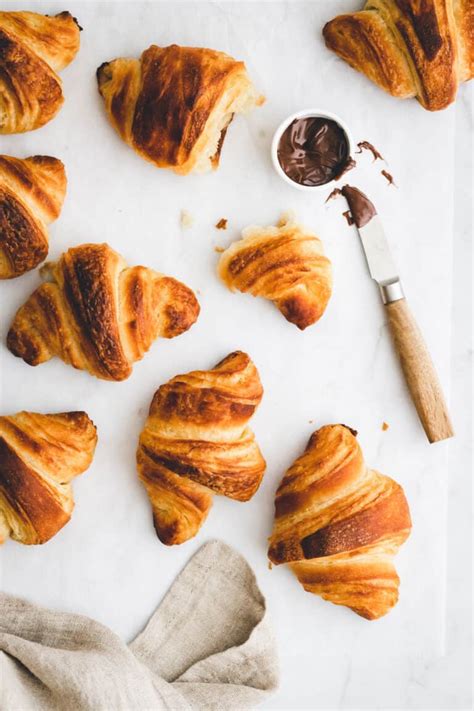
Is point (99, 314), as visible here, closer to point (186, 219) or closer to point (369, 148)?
point (186, 219)

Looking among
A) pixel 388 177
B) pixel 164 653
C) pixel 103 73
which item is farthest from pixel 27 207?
pixel 164 653

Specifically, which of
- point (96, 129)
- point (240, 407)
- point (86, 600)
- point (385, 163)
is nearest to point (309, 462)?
point (240, 407)

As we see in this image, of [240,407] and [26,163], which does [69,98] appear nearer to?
[26,163]

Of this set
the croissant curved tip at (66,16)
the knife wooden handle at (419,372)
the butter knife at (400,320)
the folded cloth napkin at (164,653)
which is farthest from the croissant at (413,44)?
the folded cloth napkin at (164,653)

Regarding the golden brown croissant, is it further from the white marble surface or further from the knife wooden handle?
the knife wooden handle

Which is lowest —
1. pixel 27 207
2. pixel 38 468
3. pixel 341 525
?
pixel 341 525

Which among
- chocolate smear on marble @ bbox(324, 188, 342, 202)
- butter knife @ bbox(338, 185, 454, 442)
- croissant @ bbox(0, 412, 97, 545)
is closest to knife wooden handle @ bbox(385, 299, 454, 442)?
butter knife @ bbox(338, 185, 454, 442)
